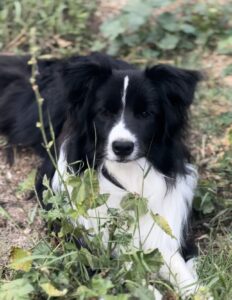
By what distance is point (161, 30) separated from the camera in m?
5.76

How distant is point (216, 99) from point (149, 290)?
2.59 m

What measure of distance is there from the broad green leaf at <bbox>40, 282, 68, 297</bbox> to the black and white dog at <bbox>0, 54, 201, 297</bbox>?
40 centimetres

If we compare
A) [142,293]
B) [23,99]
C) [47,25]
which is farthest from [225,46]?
[142,293]

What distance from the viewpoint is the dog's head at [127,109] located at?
3271 mm

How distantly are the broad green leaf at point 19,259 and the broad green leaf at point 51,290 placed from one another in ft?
0.47

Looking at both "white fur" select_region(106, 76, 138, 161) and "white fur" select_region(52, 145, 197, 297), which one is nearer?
"white fur" select_region(106, 76, 138, 161)

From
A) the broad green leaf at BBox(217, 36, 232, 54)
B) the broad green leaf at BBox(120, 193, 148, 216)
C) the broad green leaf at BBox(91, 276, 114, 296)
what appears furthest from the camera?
the broad green leaf at BBox(217, 36, 232, 54)

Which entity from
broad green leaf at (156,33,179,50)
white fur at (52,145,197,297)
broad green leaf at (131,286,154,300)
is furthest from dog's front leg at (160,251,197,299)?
broad green leaf at (156,33,179,50)

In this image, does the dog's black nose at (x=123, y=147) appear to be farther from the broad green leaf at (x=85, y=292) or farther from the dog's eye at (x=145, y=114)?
the broad green leaf at (x=85, y=292)

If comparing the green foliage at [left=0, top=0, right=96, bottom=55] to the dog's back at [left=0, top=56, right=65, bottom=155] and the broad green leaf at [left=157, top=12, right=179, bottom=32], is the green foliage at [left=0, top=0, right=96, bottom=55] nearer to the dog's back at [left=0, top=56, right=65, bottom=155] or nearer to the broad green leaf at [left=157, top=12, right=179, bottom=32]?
the broad green leaf at [left=157, top=12, right=179, bottom=32]

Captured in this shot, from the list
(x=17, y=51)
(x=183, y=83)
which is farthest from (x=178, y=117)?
(x=17, y=51)

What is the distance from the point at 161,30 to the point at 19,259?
3.32 m

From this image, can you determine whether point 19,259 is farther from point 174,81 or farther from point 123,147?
point 174,81

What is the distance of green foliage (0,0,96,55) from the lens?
5789 millimetres
